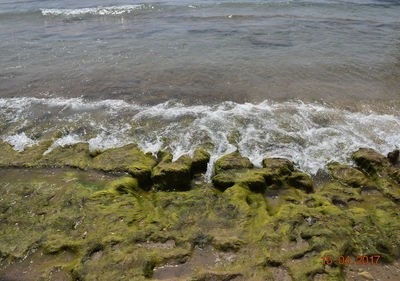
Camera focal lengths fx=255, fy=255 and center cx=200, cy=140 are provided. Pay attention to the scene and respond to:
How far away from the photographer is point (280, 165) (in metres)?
5.86

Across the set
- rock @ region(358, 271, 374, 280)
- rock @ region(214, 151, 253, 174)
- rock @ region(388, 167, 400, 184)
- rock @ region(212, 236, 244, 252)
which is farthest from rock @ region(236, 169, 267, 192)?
rock @ region(388, 167, 400, 184)

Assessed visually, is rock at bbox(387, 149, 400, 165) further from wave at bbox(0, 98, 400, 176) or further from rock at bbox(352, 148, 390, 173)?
wave at bbox(0, 98, 400, 176)

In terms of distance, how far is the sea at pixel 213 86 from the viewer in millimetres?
7289

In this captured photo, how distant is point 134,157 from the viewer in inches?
246

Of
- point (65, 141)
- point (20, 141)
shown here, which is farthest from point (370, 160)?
point (20, 141)

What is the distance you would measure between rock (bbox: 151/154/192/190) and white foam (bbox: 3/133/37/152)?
407cm

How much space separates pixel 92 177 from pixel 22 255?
2051 millimetres

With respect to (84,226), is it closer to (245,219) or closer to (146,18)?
(245,219)

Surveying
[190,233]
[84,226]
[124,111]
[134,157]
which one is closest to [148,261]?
[190,233]

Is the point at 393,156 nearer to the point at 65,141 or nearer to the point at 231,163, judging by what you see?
the point at 231,163

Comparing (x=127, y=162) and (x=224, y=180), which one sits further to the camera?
(x=127, y=162)

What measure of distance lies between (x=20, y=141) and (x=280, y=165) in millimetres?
7189

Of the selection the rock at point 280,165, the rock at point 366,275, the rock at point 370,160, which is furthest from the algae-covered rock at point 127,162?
the rock at point 370,160

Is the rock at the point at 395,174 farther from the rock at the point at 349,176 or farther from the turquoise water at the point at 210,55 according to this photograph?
the turquoise water at the point at 210,55
